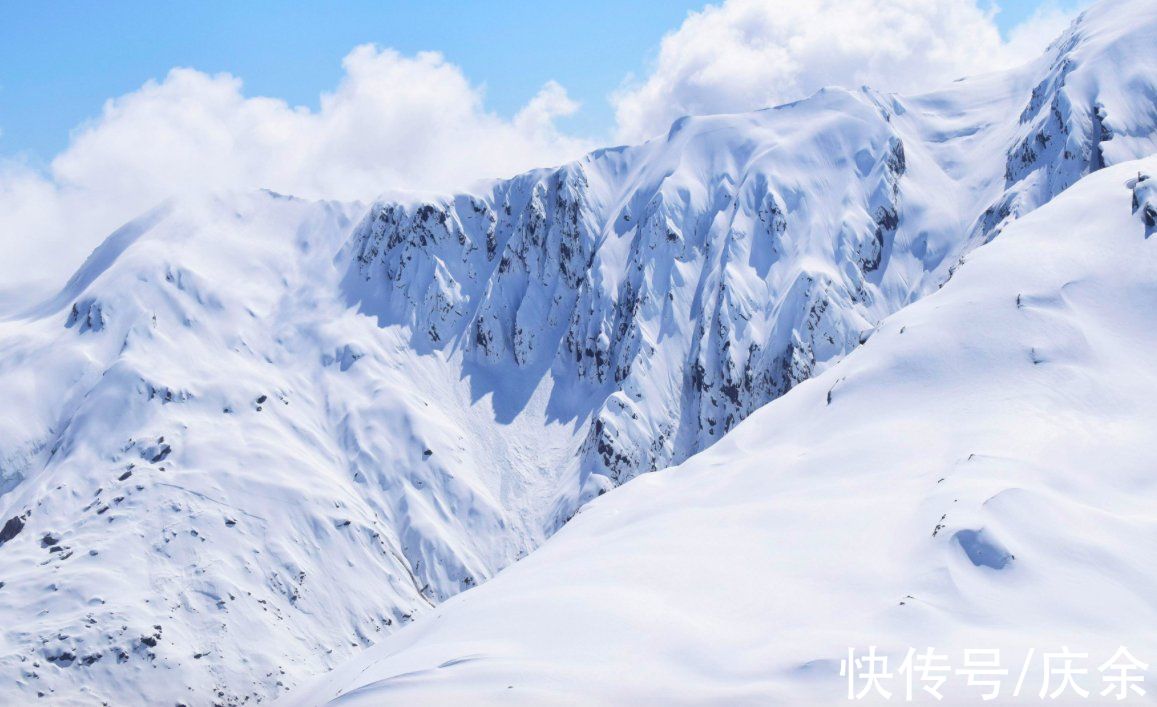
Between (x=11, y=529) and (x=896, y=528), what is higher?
(x=11, y=529)

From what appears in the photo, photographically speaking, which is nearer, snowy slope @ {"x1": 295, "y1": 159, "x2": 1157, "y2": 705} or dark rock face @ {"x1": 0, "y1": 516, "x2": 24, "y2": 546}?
snowy slope @ {"x1": 295, "y1": 159, "x2": 1157, "y2": 705}

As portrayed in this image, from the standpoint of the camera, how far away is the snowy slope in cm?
5553

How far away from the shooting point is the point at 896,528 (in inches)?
2815

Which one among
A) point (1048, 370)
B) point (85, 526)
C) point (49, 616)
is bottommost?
point (1048, 370)

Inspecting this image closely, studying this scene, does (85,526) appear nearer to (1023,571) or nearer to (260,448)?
(260,448)

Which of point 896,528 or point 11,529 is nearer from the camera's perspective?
point 896,528

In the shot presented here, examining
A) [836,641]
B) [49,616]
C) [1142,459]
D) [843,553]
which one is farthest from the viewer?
[49,616]

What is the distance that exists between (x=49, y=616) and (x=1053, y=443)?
150m

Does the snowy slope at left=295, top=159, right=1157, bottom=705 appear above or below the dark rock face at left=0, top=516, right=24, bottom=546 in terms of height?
below

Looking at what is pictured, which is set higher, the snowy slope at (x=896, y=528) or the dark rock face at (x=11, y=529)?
the dark rock face at (x=11, y=529)

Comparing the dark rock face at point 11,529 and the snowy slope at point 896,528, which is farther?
the dark rock face at point 11,529

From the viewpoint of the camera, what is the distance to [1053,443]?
78.8 metres

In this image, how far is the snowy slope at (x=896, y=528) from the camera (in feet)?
182

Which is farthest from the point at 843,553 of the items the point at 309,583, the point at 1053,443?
the point at 309,583
